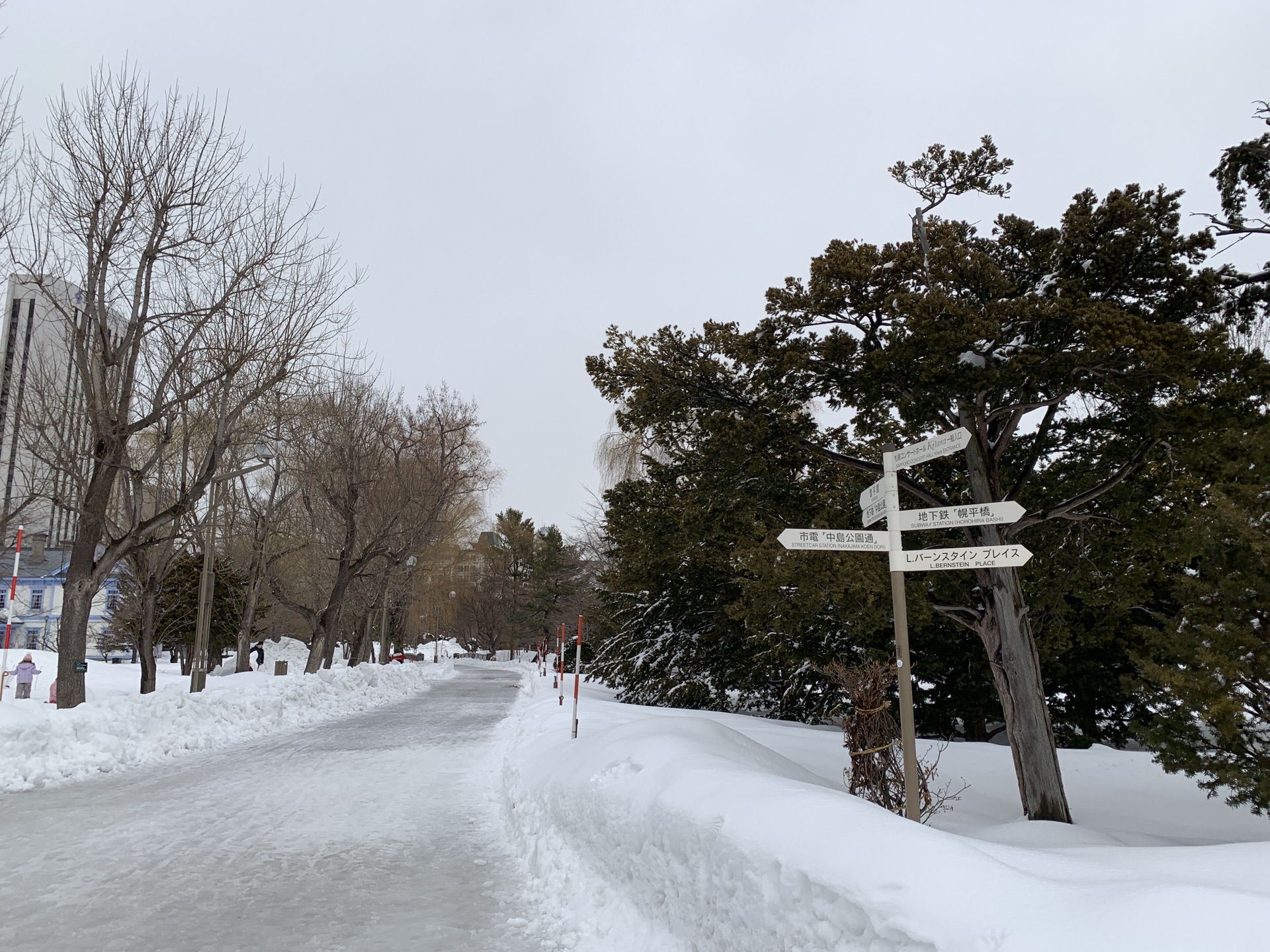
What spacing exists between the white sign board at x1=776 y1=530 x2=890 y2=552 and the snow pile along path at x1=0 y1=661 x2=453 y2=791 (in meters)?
9.08

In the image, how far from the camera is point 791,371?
10.1 meters

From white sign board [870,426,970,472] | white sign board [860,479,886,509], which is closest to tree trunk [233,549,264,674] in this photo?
white sign board [860,479,886,509]

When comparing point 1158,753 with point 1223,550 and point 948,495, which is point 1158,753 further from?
point 948,495

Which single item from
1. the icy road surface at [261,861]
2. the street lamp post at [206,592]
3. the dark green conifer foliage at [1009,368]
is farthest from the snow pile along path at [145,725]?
the dark green conifer foliage at [1009,368]

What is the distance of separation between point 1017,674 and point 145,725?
12.4 metres

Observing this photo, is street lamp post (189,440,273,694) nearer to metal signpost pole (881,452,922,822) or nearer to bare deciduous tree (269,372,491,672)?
bare deciduous tree (269,372,491,672)

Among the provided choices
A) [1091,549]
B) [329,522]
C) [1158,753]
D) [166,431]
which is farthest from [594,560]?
[1158,753]

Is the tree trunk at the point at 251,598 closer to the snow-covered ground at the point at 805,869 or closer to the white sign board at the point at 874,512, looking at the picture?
the snow-covered ground at the point at 805,869

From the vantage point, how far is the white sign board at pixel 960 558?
199 inches

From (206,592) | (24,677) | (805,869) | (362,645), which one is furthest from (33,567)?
(805,869)

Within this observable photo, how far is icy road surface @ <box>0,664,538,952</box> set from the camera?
5078 mm

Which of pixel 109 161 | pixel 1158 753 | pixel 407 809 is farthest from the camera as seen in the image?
pixel 109 161

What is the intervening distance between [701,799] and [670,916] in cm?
68

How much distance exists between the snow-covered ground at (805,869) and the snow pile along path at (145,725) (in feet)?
18.1
